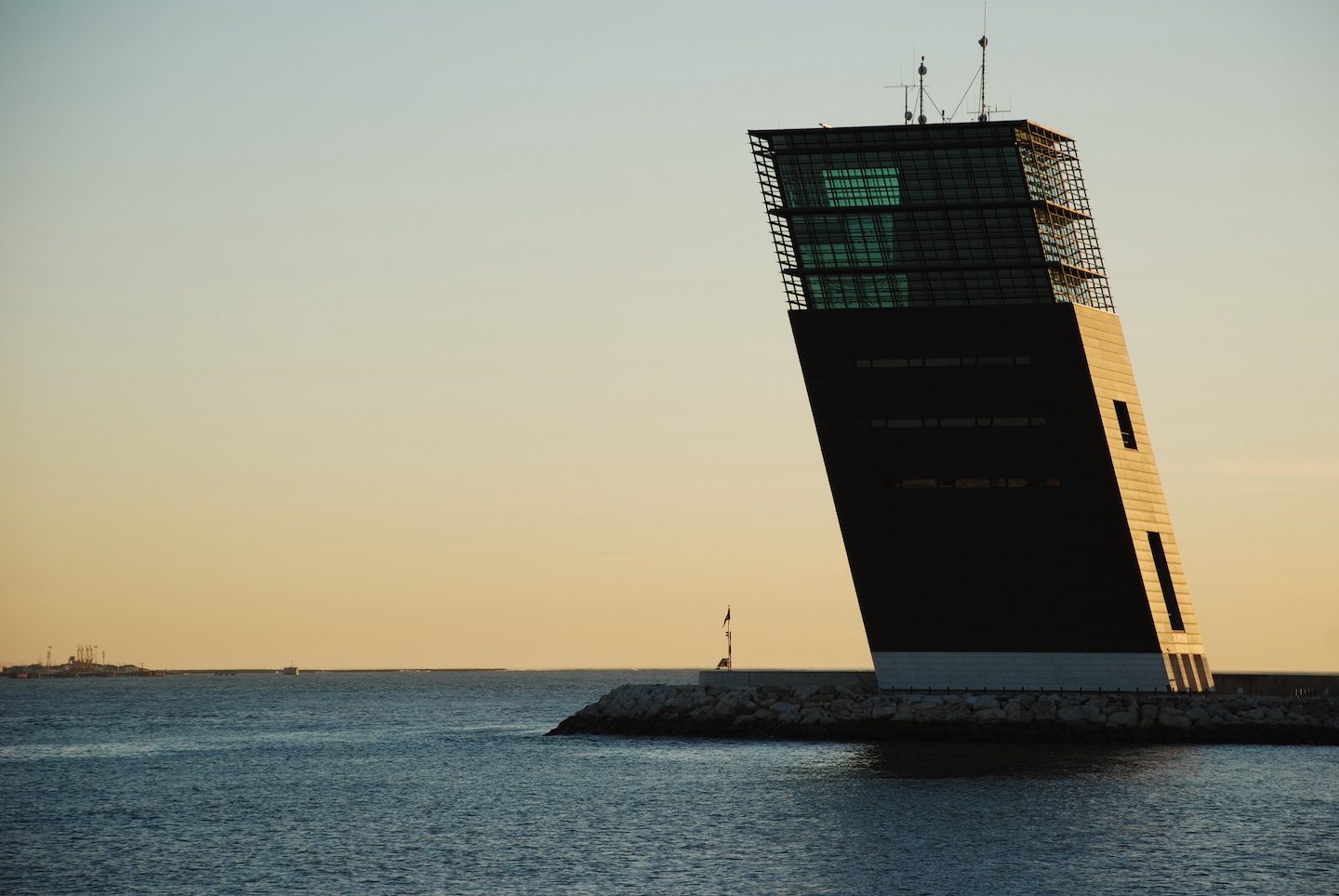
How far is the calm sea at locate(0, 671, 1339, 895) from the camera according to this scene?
49188 mm

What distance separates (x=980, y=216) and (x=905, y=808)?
36996 mm

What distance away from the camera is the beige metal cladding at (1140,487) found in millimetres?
87188

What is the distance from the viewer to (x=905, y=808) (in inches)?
2406

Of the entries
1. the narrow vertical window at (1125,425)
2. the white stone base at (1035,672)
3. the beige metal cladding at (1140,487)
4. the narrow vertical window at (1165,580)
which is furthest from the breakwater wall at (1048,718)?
the narrow vertical window at (1125,425)

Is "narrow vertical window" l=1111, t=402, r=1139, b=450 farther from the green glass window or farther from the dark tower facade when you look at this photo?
the green glass window

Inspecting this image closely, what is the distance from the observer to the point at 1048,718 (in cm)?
8425

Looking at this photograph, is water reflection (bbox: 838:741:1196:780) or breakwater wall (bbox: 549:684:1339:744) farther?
breakwater wall (bbox: 549:684:1339:744)

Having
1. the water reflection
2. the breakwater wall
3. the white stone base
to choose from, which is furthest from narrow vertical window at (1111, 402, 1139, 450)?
the water reflection

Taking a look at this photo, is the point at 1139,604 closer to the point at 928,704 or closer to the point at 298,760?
the point at 928,704

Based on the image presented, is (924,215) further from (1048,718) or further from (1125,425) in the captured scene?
(1048,718)

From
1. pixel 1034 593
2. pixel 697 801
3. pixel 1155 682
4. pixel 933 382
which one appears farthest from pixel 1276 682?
pixel 697 801

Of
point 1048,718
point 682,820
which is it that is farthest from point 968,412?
point 682,820

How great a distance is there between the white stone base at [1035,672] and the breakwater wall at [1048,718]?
83cm

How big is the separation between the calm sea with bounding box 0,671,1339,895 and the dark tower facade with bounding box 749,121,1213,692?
300 inches
